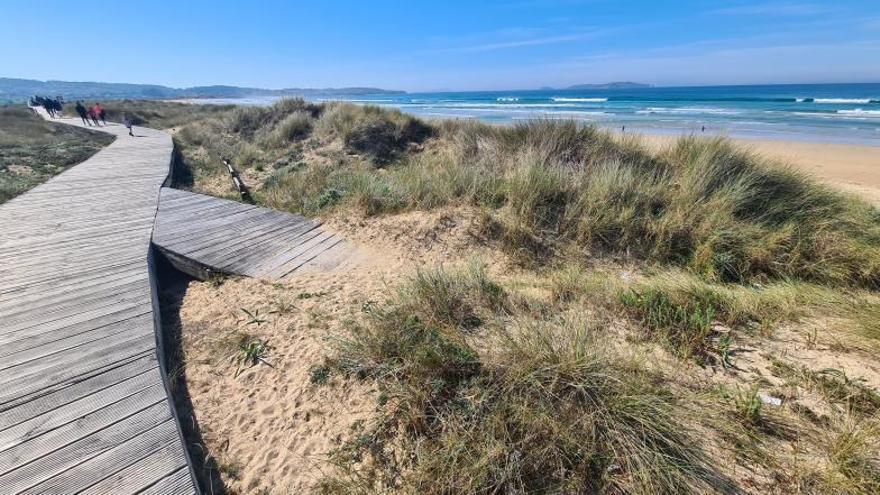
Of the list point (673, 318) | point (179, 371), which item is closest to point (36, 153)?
point (179, 371)

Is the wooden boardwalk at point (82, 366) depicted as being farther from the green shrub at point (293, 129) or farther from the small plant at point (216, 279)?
the green shrub at point (293, 129)

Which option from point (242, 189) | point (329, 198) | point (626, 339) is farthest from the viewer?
point (242, 189)

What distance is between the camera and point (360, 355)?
3.27 m

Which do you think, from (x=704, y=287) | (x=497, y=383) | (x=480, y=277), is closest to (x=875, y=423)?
(x=704, y=287)

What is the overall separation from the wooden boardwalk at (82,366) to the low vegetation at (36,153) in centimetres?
444

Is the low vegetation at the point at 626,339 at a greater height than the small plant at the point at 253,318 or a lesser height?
greater

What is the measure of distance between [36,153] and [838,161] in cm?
2951

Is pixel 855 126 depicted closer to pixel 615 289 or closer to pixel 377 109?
pixel 377 109

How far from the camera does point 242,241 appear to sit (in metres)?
6.18

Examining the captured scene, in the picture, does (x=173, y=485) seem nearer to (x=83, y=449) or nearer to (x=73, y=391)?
(x=83, y=449)

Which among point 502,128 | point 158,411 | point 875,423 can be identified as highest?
point 502,128

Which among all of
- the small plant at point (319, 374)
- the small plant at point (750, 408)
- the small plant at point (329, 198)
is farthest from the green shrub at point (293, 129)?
the small plant at point (750, 408)

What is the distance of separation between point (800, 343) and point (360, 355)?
12.5ft

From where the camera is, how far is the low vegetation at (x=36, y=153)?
9620 mm
